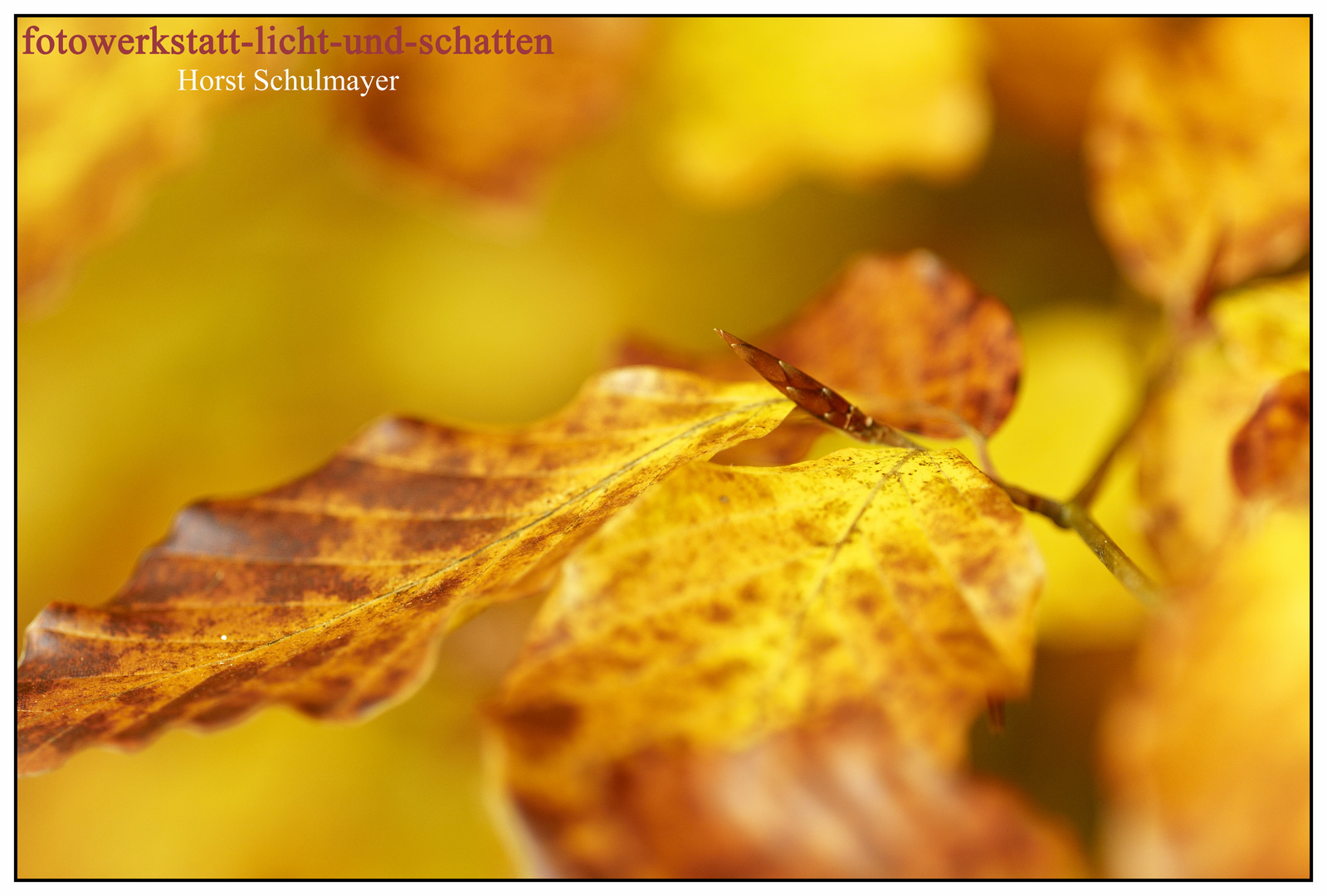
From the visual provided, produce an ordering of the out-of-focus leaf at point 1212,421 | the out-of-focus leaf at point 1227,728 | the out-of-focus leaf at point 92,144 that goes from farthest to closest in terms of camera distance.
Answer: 1. the out-of-focus leaf at point 92,144
2. the out-of-focus leaf at point 1212,421
3. the out-of-focus leaf at point 1227,728

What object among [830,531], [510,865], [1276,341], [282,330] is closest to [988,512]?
[830,531]

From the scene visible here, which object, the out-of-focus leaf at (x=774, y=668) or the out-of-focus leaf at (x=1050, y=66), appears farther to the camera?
the out-of-focus leaf at (x=1050, y=66)

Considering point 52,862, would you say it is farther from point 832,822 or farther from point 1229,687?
point 1229,687

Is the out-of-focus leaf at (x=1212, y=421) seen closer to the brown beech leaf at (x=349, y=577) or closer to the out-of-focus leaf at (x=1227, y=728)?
the out-of-focus leaf at (x=1227, y=728)

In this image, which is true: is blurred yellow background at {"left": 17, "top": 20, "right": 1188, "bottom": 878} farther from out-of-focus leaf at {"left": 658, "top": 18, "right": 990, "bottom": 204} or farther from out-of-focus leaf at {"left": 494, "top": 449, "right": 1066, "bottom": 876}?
out-of-focus leaf at {"left": 494, "top": 449, "right": 1066, "bottom": 876}

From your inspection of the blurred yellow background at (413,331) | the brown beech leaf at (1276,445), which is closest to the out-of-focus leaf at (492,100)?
the blurred yellow background at (413,331)

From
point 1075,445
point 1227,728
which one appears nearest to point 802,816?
point 1227,728
